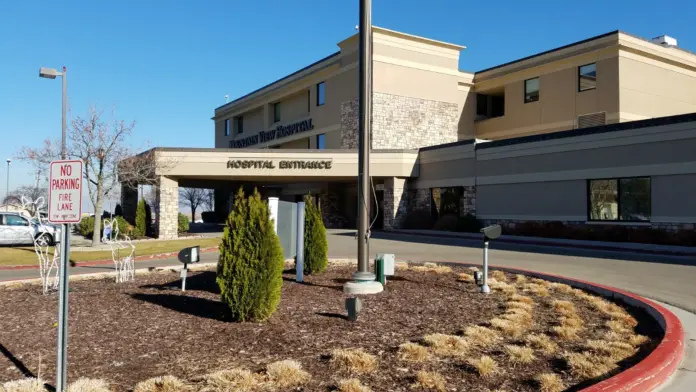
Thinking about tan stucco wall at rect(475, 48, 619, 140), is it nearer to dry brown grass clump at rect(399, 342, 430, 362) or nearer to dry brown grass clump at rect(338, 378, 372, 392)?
dry brown grass clump at rect(399, 342, 430, 362)

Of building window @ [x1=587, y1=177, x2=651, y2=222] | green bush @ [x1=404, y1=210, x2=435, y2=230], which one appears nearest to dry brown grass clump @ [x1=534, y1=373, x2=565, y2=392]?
building window @ [x1=587, y1=177, x2=651, y2=222]

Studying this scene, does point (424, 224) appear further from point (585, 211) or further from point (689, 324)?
point (689, 324)

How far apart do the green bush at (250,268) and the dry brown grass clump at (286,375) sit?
1.97 metres

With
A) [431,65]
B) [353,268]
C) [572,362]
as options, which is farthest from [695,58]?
[572,362]

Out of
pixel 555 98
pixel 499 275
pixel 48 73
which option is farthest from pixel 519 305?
pixel 555 98

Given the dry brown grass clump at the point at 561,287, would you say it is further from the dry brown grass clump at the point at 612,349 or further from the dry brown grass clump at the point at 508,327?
the dry brown grass clump at the point at 612,349

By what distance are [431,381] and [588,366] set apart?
5.15 ft

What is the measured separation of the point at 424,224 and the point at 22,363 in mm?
27536

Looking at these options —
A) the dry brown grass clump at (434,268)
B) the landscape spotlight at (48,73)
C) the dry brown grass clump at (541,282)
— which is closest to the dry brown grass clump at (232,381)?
the dry brown grass clump at (541,282)

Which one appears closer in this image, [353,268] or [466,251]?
[353,268]

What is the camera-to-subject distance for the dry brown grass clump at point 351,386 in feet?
14.8

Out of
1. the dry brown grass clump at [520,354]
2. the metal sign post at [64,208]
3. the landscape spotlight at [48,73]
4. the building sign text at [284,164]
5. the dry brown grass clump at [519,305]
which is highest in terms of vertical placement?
the landscape spotlight at [48,73]

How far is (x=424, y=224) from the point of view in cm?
3192

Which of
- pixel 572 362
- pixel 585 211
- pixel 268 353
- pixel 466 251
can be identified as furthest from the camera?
pixel 585 211
